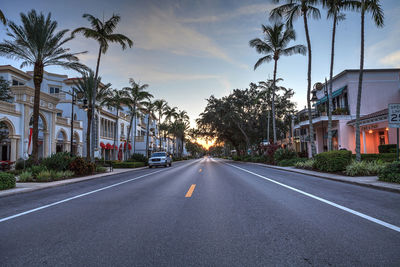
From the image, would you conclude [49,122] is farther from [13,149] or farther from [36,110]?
[36,110]

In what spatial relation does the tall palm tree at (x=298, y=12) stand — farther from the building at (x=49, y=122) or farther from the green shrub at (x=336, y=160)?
the building at (x=49, y=122)

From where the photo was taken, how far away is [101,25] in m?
22.4

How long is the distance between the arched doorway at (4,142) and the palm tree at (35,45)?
14.6m

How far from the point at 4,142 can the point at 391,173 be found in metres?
36.9

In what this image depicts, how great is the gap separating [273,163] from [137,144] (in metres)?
33.5

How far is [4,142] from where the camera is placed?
30484 millimetres

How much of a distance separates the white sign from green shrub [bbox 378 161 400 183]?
177 cm

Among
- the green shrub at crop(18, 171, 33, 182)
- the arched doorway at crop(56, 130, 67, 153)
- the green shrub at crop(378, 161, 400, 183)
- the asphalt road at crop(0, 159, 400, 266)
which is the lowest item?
the green shrub at crop(18, 171, 33, 182)

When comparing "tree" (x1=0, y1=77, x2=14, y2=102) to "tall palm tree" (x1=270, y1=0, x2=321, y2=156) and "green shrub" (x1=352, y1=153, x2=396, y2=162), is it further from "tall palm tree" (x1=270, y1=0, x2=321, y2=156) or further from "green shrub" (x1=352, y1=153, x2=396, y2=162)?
"green shrub" (x1=352, y1=153, x2=396, y2=162)

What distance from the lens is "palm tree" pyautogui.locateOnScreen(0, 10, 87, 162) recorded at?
16.5 metres

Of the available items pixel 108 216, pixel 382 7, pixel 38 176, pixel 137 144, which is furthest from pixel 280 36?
pixel 137 144

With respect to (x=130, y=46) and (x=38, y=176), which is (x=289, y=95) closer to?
(x=130, y=46)

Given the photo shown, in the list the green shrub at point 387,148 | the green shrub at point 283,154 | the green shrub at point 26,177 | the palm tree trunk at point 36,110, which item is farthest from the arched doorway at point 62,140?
the green shrub at point 387,148

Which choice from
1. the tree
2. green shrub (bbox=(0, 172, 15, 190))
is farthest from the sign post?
the tree
